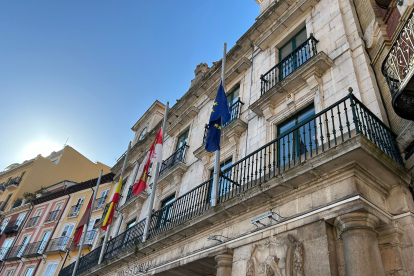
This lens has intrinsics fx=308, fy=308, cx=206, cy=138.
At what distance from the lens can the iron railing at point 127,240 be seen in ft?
37.5

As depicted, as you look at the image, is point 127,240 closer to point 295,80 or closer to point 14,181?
point 295,80

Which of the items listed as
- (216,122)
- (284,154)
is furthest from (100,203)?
(284,154)

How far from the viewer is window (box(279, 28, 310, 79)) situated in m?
9.64

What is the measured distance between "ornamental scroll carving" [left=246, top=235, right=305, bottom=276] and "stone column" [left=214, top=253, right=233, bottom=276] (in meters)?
0.70

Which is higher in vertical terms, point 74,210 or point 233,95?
point 74,210

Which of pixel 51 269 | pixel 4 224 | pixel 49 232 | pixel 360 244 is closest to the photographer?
pixel 360 244

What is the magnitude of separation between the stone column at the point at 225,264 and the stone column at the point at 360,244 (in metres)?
2.59

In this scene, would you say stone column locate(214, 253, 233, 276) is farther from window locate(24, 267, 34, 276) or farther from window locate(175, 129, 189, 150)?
window locate(24, 267, 34, 276)

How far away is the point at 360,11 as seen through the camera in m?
8.94

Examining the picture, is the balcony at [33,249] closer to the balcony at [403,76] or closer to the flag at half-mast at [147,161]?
the flag at half-mast at [147,161]

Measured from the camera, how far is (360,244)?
450 centimetres

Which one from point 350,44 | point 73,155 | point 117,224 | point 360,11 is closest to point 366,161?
point 350,44

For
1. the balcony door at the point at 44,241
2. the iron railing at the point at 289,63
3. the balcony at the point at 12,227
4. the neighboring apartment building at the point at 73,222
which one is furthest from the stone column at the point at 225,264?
the balcony at the point at 12,227

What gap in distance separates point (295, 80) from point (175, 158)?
7.48 meters
